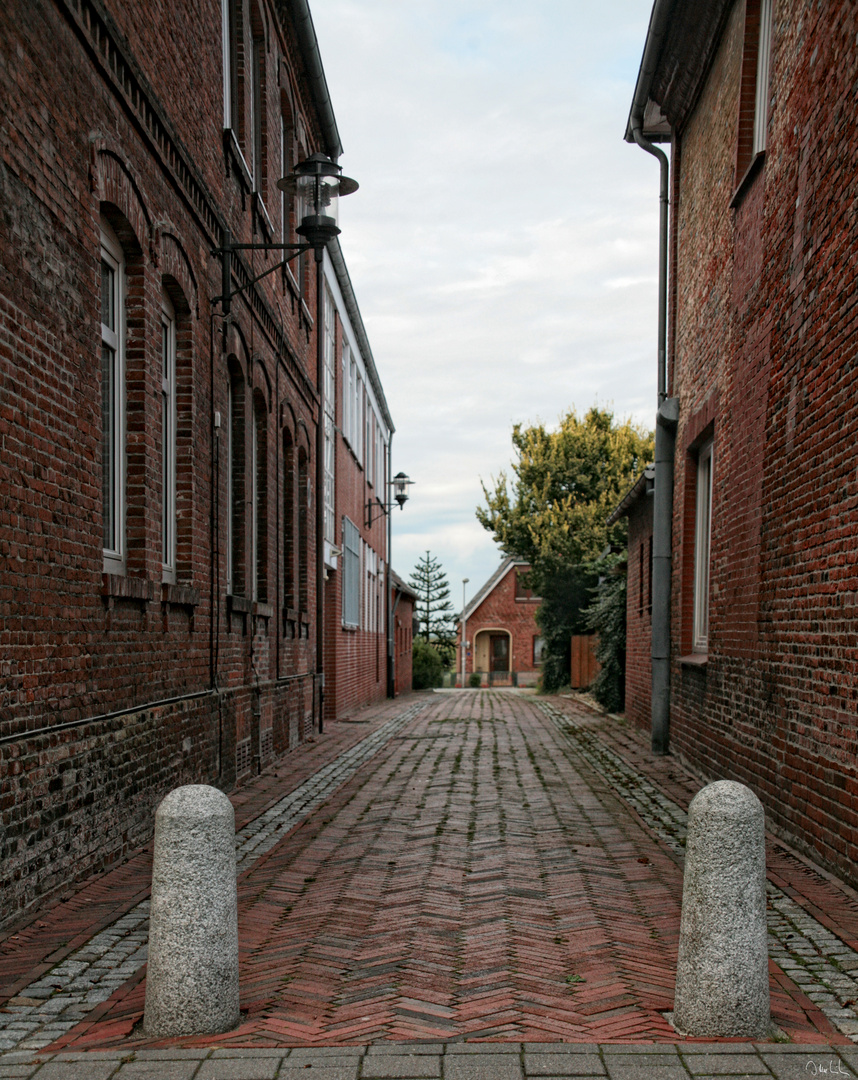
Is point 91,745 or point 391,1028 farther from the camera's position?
point 91,745

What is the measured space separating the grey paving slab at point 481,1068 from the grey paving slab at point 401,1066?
0.04m

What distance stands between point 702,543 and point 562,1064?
8.93 meters

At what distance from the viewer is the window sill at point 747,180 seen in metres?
8.77

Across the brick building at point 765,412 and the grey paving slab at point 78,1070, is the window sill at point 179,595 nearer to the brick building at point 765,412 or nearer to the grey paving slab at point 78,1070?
the brick building at point 765,412

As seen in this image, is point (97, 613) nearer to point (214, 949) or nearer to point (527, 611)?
point (214, 949)

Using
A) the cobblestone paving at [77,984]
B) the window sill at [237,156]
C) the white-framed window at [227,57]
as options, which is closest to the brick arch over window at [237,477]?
the window sill at [237,156]

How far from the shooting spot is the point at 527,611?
55.9m

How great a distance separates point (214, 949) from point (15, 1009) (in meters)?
0.95

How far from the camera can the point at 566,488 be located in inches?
1518

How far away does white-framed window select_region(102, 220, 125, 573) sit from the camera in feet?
24.2

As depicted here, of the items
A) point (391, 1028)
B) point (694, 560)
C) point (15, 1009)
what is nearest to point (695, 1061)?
point (391, 1028)

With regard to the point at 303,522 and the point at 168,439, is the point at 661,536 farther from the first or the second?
the point at 168,439
